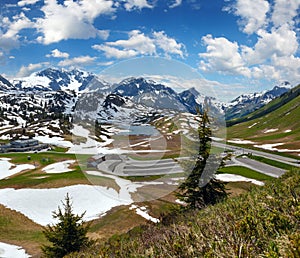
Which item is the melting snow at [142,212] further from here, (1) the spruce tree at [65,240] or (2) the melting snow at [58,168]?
(2) the melting snow at [58,168]

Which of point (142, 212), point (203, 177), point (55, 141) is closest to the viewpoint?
point (203, 177)

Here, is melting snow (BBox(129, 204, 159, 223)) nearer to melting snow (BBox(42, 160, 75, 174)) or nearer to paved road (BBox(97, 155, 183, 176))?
paved road (BBox(97, 155, 183, 176))

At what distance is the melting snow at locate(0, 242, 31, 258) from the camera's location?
87.1 feet

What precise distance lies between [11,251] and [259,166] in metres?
63.3

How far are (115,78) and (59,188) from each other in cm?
3677

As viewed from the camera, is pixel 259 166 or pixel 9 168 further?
pixel 9 168

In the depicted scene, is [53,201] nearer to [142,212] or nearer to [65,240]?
[142,212]

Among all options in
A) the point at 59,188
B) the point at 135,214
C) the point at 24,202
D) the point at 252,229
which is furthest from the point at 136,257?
the point at 59,188

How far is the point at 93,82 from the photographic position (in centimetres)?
1703

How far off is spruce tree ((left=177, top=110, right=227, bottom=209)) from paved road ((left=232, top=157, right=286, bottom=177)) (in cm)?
4310

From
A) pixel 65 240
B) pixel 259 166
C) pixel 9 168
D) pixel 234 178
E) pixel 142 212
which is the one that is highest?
pixel 9 168

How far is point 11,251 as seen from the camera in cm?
2755

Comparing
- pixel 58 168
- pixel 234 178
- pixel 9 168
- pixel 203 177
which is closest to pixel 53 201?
pixel 203 177

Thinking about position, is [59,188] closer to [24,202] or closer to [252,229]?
[24,202]
